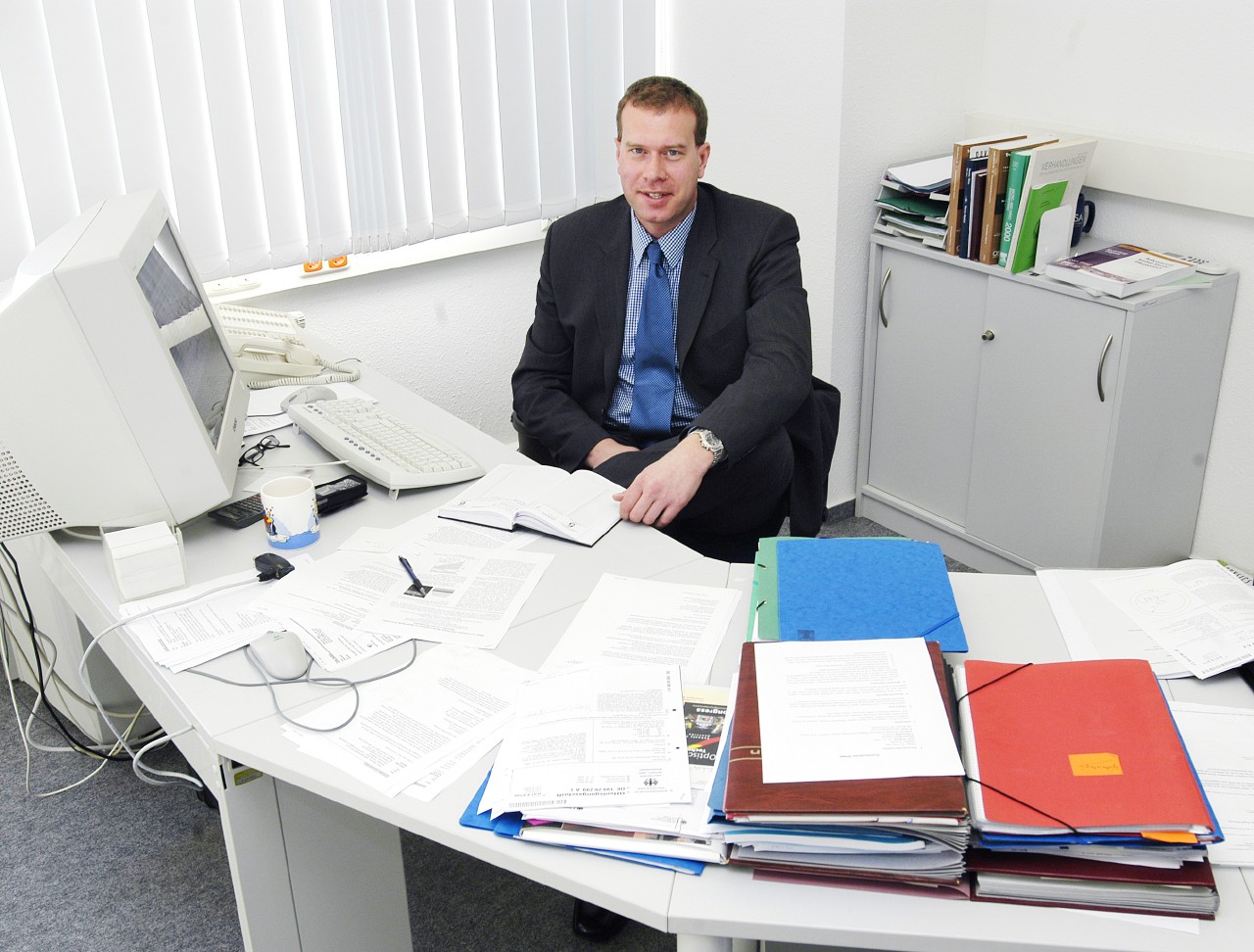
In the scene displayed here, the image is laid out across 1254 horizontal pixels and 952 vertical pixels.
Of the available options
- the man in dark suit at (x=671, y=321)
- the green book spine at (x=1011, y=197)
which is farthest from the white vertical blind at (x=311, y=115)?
the green book spine at (x=1011, y=197)

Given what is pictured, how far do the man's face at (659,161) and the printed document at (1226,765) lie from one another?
52.7 inches

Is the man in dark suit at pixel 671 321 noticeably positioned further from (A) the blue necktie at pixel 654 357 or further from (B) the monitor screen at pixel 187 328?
(B) the monitor screen at pixel 187 328

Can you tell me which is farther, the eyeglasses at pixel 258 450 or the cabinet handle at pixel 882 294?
the cabinet handle at pixel 882 294

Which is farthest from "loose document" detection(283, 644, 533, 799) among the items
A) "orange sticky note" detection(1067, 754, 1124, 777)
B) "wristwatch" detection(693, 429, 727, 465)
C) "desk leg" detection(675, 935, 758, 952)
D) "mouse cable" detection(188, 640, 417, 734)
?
"wristwatch" detection(693, 429, 727, 465)

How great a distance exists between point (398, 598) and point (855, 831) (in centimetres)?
74

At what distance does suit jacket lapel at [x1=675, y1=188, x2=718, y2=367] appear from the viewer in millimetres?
2295

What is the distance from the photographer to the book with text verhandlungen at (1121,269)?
8.38 ft

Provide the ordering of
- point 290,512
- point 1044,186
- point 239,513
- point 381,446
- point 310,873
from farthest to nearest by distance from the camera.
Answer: point 1044,186 → point 381,446 → point 239,513 → point 290,512 → point 310,873

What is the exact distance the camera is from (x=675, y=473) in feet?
6.29

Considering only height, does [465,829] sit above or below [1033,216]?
below

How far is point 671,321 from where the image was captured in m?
2.33

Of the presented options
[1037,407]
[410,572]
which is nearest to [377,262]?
[410,572]

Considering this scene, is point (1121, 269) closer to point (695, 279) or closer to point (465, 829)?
point (695, 279)

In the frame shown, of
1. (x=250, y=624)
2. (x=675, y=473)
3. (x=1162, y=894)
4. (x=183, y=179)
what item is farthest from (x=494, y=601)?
(x=183, y=179)
